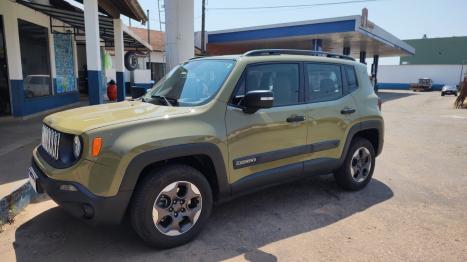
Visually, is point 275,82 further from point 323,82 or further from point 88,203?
point 88,203

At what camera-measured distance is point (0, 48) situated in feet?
31.6

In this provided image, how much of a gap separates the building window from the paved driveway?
7.85 metres

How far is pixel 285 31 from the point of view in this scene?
22.6m

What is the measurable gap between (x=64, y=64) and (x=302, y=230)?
12739 millimetres

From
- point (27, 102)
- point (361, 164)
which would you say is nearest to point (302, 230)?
point (361, 164)

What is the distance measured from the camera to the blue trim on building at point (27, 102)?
32.8 feet

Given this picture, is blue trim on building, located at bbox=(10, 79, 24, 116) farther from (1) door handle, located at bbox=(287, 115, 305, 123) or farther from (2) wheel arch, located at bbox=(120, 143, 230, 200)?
(1) door handle, located at bbox=(287, 115, 305, 123)

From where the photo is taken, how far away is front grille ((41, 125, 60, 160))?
10.9 feet

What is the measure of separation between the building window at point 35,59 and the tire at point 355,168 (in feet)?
31.2

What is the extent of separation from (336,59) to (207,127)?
2.37 meters

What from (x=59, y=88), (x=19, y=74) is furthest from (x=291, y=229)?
(x=59, y=88)

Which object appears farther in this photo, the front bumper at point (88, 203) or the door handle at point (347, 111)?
the door handle at point (347, 111)

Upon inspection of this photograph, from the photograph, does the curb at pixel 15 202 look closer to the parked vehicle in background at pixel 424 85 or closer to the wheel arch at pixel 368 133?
the wheel arch at pixel 368 133

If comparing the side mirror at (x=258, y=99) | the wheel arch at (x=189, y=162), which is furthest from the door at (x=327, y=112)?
the wheel arch at (x=189, y=162)
